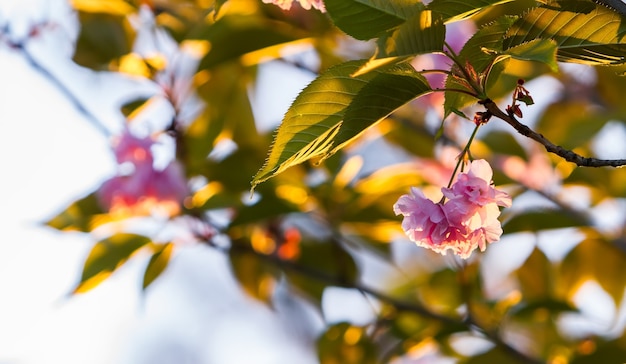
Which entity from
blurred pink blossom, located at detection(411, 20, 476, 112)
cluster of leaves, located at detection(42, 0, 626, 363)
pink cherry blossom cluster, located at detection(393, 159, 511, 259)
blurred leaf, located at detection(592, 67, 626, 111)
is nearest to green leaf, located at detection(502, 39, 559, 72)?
pink cherry blossom cluster, located at detection(393, 159, 511, 259)

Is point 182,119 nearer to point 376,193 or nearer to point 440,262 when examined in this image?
point 376,193

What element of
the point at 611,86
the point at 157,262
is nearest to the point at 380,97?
the point at 157,262

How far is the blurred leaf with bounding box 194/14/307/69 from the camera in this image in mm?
1326

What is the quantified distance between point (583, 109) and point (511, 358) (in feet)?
2.25

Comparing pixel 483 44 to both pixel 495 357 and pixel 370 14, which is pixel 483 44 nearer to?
pixel 370 14

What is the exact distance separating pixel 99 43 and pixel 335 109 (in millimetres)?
941

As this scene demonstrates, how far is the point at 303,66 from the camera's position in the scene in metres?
1.61

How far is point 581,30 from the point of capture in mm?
660

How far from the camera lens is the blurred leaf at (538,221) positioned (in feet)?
4.28

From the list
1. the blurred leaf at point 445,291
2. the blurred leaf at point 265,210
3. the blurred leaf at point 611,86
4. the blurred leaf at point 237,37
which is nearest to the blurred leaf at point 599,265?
the blurred leaf at point 445,291

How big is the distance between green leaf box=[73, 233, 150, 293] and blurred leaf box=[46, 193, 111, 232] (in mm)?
51

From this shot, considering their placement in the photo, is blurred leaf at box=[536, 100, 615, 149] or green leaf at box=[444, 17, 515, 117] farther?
blurred leaf at box=[536, 100, 615, 149]

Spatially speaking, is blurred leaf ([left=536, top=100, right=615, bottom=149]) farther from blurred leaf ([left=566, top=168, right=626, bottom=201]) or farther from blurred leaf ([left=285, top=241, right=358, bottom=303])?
blurred leaf ([left=285, top=241, right=358, bottom=303])

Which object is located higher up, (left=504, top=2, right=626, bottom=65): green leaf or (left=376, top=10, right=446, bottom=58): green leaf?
(left=504, top=2, right=626, bottom=65): green leaf
